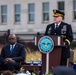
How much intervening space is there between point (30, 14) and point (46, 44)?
97.5ft

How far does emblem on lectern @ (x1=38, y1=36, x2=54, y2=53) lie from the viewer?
8211mm

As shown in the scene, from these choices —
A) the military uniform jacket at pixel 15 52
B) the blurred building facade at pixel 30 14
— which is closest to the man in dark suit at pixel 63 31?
the military uniform jacket at pixel 15 52

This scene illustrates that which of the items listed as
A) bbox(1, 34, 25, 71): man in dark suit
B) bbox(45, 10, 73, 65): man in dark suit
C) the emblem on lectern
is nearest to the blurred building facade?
bbox(1, 34, 25, 71): man in dark suit

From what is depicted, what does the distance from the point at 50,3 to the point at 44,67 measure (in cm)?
2852

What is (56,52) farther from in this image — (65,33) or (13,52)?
(13,52)

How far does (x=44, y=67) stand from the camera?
8523 mm

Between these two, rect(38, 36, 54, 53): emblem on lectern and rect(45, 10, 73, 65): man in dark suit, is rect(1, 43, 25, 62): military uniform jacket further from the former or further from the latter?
rect(45, 10, 73, 65): man in dark suit

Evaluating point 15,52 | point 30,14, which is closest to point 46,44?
point 15,52

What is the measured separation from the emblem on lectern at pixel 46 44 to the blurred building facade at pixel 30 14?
26884 mm

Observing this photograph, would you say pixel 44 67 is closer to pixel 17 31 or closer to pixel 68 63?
pixel 68 63

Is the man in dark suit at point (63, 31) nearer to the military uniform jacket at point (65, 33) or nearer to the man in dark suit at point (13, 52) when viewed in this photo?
the military uniform jacket at point (65, 33)

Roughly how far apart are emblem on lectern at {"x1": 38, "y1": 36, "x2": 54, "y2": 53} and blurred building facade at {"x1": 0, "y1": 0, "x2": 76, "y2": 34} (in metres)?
26.9

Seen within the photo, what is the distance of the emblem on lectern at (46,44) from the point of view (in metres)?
8.21

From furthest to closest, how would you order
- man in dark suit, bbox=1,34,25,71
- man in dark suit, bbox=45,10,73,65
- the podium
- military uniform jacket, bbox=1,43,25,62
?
military uniform jacket, bbox=1,43,25,62
man in dark suit, bbox=1,34,25,71
man in dark suit, bbox=45,10,73,65
the podium
